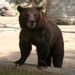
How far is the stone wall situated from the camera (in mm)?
14094

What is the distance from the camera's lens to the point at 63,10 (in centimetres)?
1421

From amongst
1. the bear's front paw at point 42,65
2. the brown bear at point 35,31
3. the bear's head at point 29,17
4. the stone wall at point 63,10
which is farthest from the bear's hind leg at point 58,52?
the stone wall at point 63,10

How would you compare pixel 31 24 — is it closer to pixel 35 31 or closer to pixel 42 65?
pixel 35 31

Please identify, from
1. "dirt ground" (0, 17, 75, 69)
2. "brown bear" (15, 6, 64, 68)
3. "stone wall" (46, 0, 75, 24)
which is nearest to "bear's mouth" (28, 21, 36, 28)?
"brown bear" (15, 6, 64, 68)

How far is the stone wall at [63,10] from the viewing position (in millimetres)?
14094

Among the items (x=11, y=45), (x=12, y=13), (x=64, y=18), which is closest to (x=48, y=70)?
(x=11, y=45)

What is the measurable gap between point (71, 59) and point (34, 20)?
321 cm

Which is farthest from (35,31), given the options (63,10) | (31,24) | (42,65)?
(63,10)

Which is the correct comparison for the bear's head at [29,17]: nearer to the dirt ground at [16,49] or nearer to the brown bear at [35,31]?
the brown bear at [35,31]

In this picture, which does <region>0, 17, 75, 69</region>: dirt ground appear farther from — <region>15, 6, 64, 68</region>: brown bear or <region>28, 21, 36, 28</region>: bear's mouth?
<region>28, 21, 36, 28</region>: bear's mouth

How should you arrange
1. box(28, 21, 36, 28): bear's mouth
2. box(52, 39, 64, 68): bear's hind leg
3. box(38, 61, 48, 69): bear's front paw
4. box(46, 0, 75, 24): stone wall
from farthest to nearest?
box(46, 0, 75, 24): stone wall → box(52, 39, 64, 68): bear's hind leg → box(38, 61, 48, 69): bear's front paw → box(28, 21, 36, 28): bear's mouth

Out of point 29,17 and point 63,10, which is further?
point 63,10

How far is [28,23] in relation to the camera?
3.85 metres

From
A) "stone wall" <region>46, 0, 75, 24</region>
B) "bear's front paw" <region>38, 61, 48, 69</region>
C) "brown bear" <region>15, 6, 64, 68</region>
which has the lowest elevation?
"stone wall" <region>46, 0, 75, 24</region>
